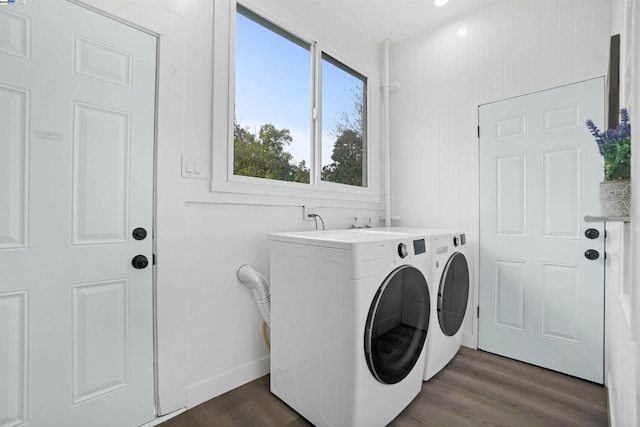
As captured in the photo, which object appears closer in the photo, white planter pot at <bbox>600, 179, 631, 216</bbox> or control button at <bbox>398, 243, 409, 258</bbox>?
white planter pot at <bbox>600, 179, 631, 216</bbox>

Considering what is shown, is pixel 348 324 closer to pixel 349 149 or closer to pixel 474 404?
pixel 474 404

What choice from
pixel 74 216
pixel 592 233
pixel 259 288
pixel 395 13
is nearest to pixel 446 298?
pixel 592 233

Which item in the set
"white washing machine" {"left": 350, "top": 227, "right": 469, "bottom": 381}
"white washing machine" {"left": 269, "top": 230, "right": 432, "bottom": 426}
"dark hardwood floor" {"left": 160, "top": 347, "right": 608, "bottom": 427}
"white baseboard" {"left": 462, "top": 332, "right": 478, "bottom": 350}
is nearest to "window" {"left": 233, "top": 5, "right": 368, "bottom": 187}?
"white washing machine" {"left": 269, "top": 230, "right": 432, "bottom": 426}

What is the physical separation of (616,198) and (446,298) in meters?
1.25

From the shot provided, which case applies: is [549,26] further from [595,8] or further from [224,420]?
[224,420]

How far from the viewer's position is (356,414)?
1305 millimetres

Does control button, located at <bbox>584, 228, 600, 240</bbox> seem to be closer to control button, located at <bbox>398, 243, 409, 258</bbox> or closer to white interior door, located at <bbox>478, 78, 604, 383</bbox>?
white interior door, located at <bbox>478, 78, 604, 383</bbox>

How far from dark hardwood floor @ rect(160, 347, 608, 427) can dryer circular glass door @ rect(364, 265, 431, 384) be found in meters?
0.31

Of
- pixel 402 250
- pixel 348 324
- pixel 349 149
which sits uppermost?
pixel 349 149

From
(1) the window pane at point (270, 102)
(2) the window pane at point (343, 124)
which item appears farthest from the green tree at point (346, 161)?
(1) the window pane at point (270, 102)

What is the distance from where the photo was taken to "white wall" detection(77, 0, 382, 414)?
5.10 ft

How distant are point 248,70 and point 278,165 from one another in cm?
67

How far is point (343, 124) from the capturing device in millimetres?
2807

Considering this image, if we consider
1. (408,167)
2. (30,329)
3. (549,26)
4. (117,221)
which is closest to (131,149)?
(117,221)
